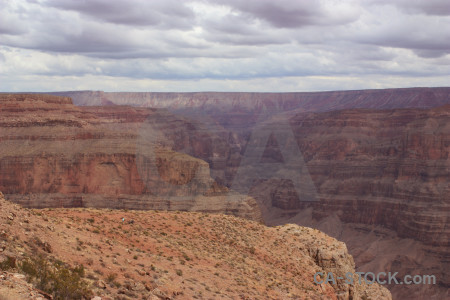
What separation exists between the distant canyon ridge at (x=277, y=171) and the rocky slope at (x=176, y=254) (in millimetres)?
34004

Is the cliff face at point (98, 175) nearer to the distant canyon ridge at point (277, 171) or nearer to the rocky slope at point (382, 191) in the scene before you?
the distant canyon ridge at point (277, 171)

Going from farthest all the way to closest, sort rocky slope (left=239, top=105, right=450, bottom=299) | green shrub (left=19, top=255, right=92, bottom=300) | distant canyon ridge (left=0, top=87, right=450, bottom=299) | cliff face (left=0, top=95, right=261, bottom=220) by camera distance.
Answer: rocky slope (left=239, top=105, right=450, bottom=299), distant canyon ridge (left=0, top=87, right=450, bottom=299), cliff face (left=0, top=95, right=261, bottom=220), green shrub (left=19, top=255, right=92, bottom=300)

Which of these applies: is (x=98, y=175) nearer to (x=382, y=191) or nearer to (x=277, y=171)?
(x=382, y=191)

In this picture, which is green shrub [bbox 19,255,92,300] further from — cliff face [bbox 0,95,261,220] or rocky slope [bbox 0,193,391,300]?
cliff face [bbox 0,95,261,220]

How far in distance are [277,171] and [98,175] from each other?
236 feet

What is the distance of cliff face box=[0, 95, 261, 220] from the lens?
69.6m

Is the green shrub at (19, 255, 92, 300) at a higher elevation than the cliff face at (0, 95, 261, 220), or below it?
higher

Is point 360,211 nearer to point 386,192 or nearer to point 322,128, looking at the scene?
point 386,192

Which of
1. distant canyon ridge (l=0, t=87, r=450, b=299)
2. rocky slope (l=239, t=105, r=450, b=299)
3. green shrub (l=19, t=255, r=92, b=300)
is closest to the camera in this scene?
green shrub (l=19, t=255, r=92, b=300)

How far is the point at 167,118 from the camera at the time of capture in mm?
151500

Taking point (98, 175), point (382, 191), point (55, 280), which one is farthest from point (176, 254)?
point (382, 191)

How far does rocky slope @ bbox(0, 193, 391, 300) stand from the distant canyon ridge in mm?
34004

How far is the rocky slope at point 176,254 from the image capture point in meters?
17.7

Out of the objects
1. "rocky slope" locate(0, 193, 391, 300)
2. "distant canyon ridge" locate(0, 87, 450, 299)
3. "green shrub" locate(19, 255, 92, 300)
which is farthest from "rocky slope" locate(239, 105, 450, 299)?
"green shrub" locate(19, 255, 92, 300)
